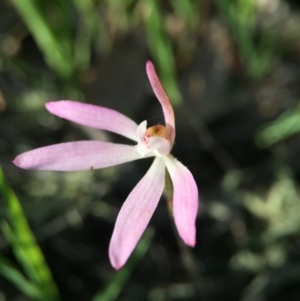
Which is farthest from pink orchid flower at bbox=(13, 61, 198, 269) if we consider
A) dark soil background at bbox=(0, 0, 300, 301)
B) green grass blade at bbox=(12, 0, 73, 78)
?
green grass blade at bbox=(12, 0, 73, 78)

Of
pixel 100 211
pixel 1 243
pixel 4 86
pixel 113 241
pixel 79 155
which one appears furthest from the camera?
pixel 4 86

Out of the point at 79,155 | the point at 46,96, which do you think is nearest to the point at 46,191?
the point at 46,96

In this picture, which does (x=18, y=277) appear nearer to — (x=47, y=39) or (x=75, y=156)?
(x=75, y=156)

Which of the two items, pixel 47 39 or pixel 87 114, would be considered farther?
pixel 47 39

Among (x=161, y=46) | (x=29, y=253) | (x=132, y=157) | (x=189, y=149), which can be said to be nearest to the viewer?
(x=132, y=157)

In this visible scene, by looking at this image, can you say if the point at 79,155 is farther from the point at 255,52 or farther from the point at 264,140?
the point at 255,52

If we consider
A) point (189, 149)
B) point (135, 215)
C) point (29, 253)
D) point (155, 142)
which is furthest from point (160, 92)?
point (189, 149)

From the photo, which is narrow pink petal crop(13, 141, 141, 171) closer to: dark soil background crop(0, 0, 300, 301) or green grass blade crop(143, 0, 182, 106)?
dark soil background crop(0, 0, 300, 301)

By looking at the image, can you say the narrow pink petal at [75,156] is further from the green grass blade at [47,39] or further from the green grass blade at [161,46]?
the green grass blade at [47,39]

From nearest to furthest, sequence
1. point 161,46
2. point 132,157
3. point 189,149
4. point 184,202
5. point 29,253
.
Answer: point 184,202 → point 132,157 → point 29,253 → point 161,46 → point 189,149
